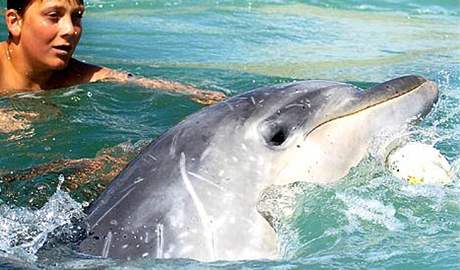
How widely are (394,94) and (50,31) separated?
327cm

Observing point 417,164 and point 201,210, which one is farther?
point 417,164

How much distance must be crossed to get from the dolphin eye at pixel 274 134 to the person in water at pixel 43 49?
2.80 m

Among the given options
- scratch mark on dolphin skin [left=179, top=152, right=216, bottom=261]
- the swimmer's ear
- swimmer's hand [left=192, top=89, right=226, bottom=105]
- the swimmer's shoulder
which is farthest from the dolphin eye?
the swimmer's shoulder

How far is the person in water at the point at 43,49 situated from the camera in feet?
21.1

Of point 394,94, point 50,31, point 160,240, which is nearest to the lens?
point 160,240

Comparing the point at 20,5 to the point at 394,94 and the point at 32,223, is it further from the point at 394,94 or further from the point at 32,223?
the point at 394,94

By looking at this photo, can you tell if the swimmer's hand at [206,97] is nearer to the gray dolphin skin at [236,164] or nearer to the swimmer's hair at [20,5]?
the swimmer's hair at [20,5]

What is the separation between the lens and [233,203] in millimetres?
3514

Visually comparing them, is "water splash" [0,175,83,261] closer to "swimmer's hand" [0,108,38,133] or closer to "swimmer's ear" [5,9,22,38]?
"swimmer's hand" [0,108,38,133]

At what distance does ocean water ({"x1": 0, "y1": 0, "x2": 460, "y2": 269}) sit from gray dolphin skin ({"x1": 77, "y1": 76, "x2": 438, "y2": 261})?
0.24 feet

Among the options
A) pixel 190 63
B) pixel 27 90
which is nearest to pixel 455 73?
pixel 190 63

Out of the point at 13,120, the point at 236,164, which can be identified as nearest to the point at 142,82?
the point at 13,120

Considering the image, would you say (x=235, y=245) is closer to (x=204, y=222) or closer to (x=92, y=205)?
(x=204, y=222)

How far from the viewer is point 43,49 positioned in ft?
21.6
